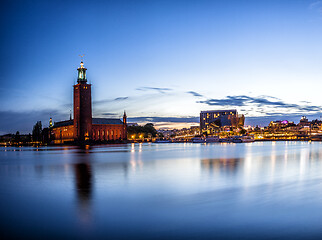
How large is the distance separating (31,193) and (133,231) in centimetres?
611

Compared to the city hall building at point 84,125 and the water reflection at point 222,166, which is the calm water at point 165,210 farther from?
the city hall building at point 84,125

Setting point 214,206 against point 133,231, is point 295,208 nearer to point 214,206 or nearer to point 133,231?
point 214,206

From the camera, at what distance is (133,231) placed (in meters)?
6.57

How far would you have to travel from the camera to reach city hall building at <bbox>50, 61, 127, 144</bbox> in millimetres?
93375

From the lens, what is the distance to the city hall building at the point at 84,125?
93375mm

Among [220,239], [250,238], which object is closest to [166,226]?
[220,239]

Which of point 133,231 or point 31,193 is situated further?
point 31,193

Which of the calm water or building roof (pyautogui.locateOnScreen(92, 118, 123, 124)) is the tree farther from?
the calm water

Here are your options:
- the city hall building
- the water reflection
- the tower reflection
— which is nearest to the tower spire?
the city hall building

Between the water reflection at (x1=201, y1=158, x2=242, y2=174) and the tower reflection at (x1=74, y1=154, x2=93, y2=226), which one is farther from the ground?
the tower reflection at (x1=74, y1=154, x2=93, y2=226)

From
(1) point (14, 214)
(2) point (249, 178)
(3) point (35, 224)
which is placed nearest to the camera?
(3) point (35, 224)

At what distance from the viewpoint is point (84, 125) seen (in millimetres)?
92938

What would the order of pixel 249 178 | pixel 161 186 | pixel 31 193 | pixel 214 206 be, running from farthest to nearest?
1. pixel 249 178
2. pixel 161 186
3. pixel 31 193
4. pixel 214 206

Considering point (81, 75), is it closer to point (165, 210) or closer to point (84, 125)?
point (84, 125)
